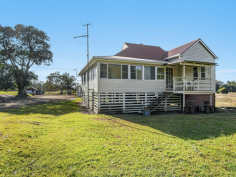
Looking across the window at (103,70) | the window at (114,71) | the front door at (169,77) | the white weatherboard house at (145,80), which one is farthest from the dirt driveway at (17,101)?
the front door at (169,77)

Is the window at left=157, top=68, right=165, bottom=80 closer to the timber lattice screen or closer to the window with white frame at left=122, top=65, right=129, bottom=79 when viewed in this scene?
the timber lattice screen

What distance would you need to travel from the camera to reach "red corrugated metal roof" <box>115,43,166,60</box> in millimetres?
14749

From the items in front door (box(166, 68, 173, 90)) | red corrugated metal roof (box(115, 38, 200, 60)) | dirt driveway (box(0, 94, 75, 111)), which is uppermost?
red corrugated metal roof (box(115, 38, 200, 60))

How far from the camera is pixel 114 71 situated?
1198cm

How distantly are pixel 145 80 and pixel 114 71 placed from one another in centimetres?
304

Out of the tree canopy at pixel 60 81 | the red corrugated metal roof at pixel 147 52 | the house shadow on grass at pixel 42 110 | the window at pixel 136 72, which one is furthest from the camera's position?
the tree canopy at pixel 60 81

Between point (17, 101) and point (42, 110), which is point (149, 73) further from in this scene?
point (17, 101)

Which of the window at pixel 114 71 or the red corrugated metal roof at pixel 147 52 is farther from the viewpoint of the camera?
the red corrugated metal roof at pixel 147 52

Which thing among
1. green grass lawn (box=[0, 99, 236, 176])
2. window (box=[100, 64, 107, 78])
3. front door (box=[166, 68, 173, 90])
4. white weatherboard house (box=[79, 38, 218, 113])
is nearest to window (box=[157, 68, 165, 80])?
white weatherboard house (box=[79, 38, 218, 113])

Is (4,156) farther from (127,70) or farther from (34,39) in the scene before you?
(34,39)

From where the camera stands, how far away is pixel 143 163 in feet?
13.2

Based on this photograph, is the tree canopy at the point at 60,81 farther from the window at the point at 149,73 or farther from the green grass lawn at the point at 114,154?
the green grass lawn at the point at 114,154

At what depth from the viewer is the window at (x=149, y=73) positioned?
12.9 metres

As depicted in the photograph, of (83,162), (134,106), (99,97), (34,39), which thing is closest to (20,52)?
(34,39)
